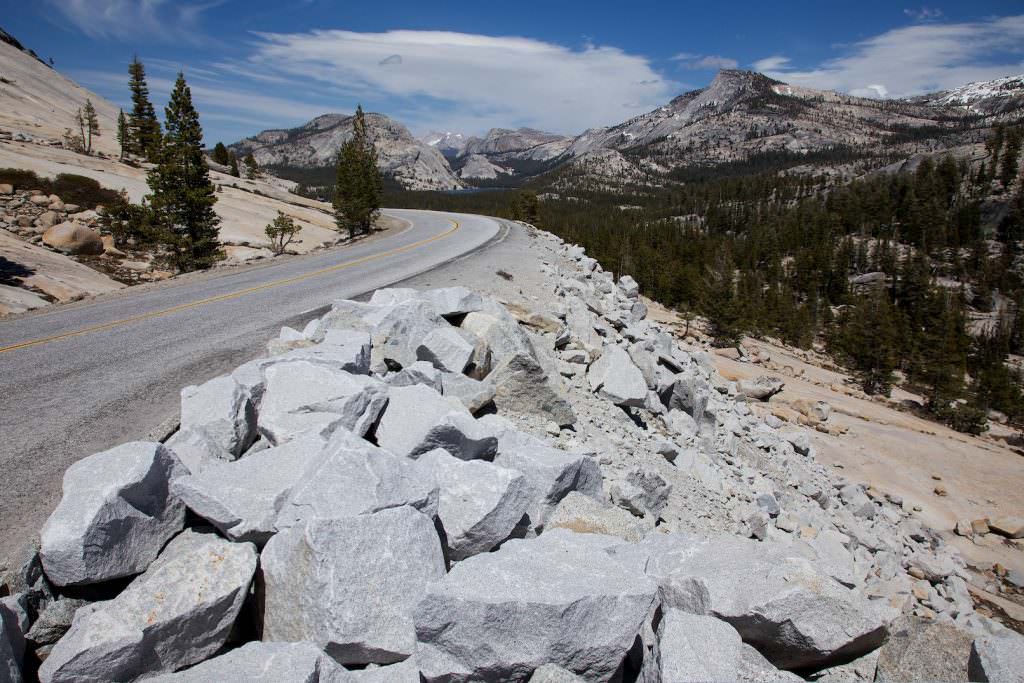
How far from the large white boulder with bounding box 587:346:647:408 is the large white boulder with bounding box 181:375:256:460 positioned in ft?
21.4

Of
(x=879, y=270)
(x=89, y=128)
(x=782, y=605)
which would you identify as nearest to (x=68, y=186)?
(x=89, y=128)

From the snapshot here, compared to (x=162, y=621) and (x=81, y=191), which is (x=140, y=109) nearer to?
(x=81, y=191)

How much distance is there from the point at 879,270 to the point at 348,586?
138013 millimetres

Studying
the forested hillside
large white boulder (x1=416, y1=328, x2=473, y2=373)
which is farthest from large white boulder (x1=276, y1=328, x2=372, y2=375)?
the forested hillside

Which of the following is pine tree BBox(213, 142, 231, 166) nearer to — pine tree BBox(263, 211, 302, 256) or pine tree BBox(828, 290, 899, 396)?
pine tree BBox(263, 211, 302, 256)

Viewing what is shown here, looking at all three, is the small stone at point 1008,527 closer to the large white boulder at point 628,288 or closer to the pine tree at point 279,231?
the large white boulder at point 628,288

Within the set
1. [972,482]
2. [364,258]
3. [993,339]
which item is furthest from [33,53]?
[993,339]

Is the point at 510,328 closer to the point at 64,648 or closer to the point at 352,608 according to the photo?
the point at 352,608

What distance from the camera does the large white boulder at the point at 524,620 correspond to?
11.9 feet

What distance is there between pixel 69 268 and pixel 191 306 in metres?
18.4

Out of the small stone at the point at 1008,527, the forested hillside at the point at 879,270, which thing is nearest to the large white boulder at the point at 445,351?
the small stone at the point at 1008,527

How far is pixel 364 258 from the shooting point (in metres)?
22.5

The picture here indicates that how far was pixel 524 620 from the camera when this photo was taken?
3693 millimetres

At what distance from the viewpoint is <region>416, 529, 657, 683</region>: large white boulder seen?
3.62 m
